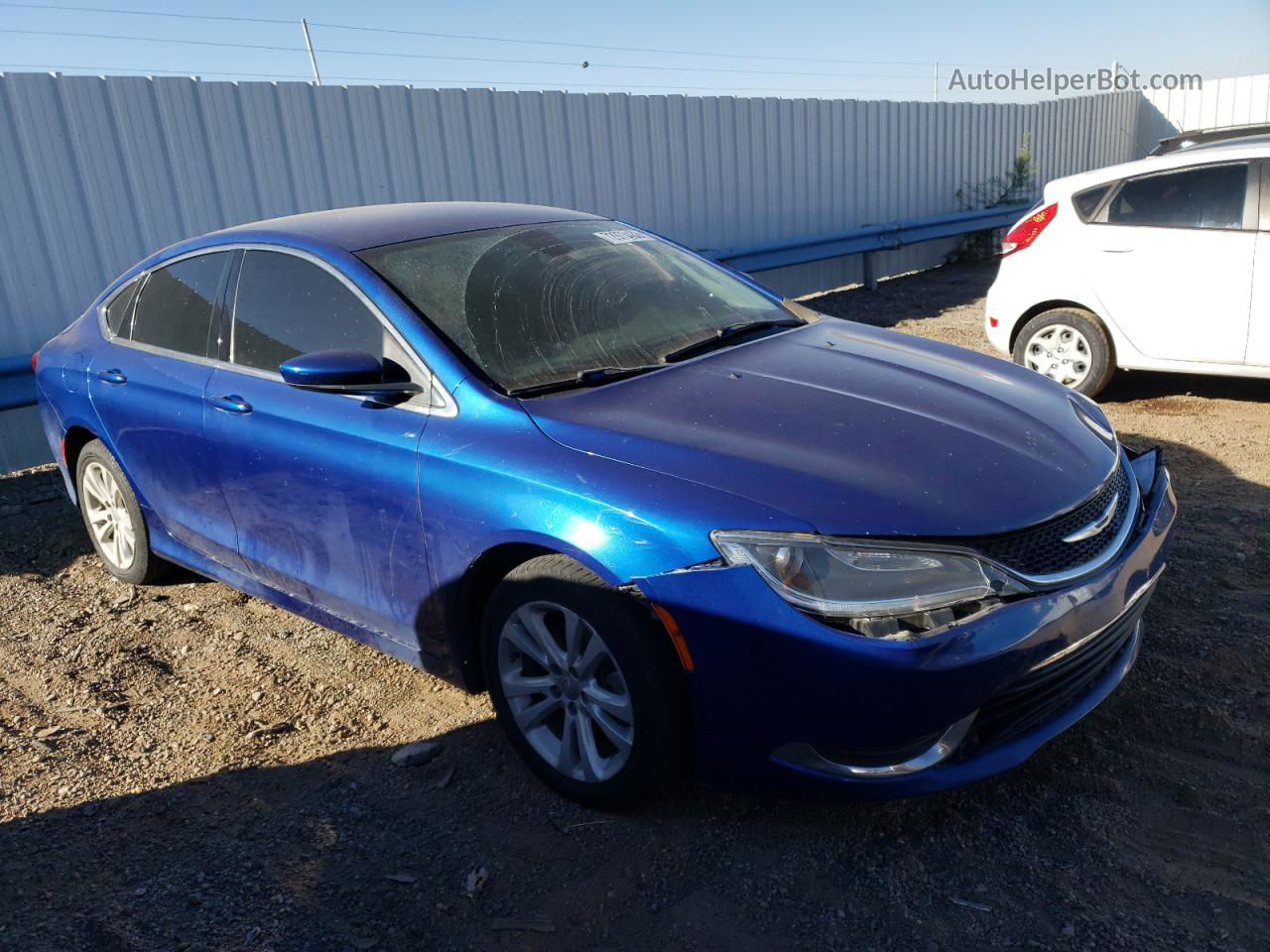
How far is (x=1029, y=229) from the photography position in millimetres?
6934

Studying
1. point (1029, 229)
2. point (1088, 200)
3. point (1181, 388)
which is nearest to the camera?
point (1088, 200)

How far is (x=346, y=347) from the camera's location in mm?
3498

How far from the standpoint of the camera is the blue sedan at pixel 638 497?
2.55 meters

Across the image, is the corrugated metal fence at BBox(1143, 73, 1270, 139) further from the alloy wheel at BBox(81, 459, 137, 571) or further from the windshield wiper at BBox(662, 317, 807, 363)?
the alloy wheel at BBox(81, 459, 137, 571)

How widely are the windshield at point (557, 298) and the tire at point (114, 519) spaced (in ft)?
6.43

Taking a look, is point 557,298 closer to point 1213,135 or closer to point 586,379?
point 586,379

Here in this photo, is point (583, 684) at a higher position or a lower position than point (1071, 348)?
higher

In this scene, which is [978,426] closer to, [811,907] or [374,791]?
[811,907]

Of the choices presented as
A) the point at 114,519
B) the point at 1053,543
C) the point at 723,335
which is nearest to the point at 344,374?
the point at 723,335

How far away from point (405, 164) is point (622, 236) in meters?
5.45

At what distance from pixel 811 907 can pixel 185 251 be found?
11.9 feet

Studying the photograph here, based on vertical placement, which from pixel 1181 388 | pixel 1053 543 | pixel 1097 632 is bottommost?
pixel 1181 388

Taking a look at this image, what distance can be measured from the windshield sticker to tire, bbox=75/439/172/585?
2.41 meters

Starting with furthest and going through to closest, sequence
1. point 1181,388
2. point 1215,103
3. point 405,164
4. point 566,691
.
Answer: point 1215,103 < point 405,164 < point 1181,388 < point 566,691
